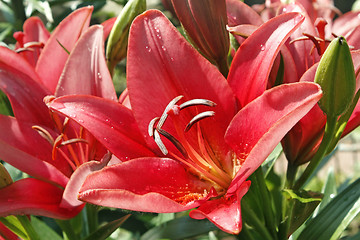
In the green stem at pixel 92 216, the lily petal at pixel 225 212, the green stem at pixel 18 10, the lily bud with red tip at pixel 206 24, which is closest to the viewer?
the lily petal at pixel 225 212

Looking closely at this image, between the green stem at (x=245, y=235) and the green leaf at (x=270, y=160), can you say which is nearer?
the green stem at (x=245, y=235)

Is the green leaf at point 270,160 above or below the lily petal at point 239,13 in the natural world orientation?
below

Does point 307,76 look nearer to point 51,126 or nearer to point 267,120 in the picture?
point 267,120

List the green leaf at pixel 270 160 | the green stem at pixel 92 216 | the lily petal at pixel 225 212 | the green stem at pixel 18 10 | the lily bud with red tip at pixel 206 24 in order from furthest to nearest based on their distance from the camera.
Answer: the green stem at pixel 18 10
the green leaf at pixel 270 160
the green stem at pixel 92 216
the lily bud with red tip at pixel 206 24
the lily petal at pixel 225 212

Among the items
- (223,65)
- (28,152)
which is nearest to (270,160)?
(223,65)

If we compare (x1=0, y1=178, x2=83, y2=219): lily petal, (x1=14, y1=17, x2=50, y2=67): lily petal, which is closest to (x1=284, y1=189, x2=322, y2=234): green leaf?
(x1=0, y1=178, x2=83, y2=219): lily petal

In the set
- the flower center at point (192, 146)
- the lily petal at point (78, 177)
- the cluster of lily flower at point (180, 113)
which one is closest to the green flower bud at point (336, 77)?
the cluster of lily flower at point (180, 113)

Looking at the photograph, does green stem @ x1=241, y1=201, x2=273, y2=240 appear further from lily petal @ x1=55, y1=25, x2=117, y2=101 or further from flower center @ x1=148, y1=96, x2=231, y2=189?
lily petal @ x1=55, y1=25, x2=117, y2=101

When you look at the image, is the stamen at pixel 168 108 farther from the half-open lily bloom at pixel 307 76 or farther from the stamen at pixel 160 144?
the half-open lily bloom at pixel 307 76
